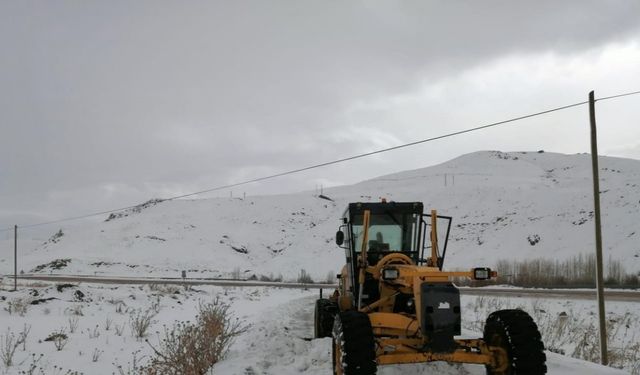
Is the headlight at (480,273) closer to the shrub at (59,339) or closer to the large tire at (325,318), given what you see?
the large tire at (325,318)

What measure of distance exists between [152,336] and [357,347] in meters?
7.53

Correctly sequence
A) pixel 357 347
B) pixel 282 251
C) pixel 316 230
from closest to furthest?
pixel 357 347
pixel 282 251
pixel 316 230

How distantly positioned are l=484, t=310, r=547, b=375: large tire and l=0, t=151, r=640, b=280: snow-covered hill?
27204mm

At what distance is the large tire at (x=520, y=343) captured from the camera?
5.90 metres

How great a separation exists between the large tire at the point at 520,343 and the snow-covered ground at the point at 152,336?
→ 4.84 feet

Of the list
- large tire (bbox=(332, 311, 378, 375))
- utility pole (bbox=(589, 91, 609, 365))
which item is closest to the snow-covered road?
utility pole (bbox=(589, 91, 609, 365))

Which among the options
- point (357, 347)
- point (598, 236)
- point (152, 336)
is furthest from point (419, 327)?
point (152, 336)

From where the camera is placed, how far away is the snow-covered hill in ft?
134

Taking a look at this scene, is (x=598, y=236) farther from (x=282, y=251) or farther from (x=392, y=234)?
(x=282, y=251)

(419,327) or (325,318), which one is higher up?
(419,327)

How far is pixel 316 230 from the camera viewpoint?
57875 millimetres

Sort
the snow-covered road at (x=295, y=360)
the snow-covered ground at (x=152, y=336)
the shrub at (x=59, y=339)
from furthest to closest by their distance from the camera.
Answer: the shrub at (x=59, y=339)
the snow-covered ground at (x=152, y=336)
the snow-covered road at (x=295, y=360)

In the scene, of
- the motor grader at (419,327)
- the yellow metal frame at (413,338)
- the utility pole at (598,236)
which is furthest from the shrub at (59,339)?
the utility pole at (598,236)

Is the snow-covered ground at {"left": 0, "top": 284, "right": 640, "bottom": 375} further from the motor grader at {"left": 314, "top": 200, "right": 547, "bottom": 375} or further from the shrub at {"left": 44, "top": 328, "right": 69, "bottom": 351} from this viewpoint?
the motor grader at {"left": 314, "top": 200, "right": 547, "bottom": 375}
